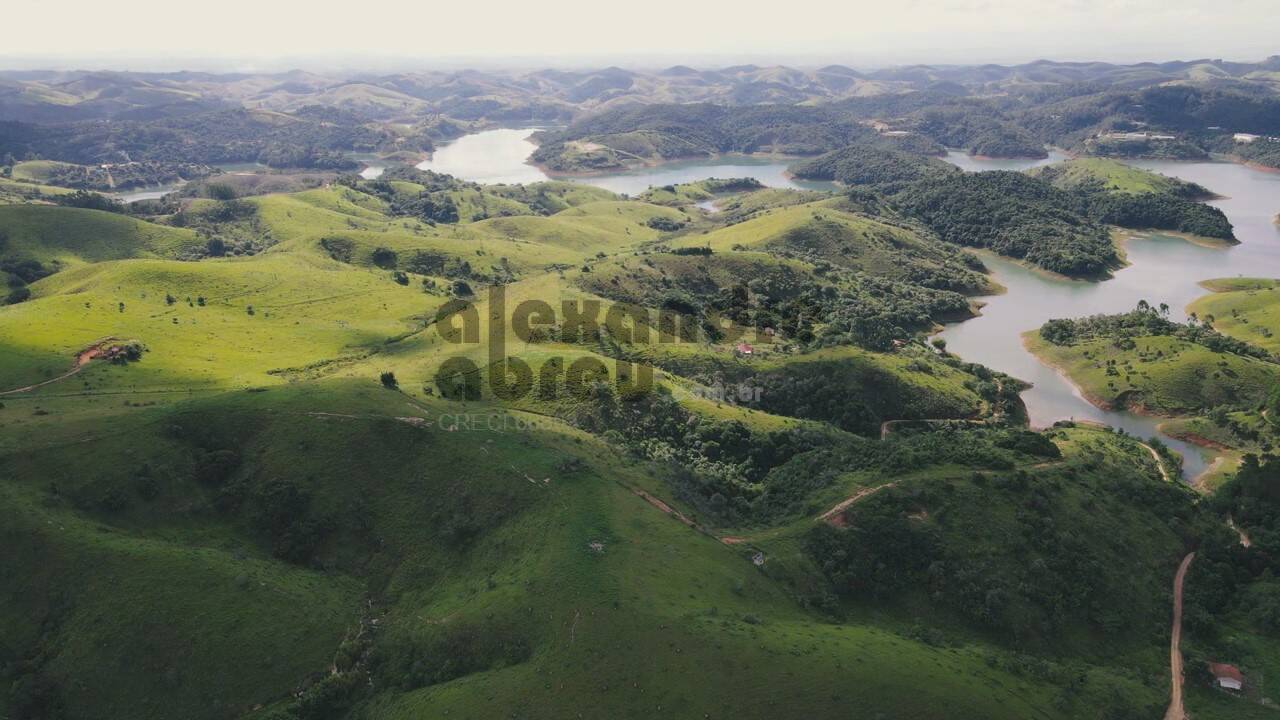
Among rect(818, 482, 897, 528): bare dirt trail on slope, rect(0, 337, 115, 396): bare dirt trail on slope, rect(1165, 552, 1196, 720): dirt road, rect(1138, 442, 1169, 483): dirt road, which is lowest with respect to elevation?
rect(1138, 442, 1169, 483): dirt road

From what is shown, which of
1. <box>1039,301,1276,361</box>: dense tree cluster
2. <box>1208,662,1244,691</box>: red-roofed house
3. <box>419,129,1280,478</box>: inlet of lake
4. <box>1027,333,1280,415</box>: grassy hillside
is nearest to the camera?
<box>1208,662,1244,691</box>: red-roofed house

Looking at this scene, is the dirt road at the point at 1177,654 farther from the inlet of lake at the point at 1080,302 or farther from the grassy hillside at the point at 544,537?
the inlet of lake at the point at 1080,302

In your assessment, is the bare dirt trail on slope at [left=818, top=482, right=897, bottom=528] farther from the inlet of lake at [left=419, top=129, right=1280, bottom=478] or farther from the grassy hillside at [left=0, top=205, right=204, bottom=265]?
the grassy hillside at [left=0, top=205, right=204, bottom=265]

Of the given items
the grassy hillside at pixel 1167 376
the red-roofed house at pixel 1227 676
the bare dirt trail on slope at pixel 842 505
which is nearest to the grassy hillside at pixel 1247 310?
the grassy hillside at pixel 1167 376

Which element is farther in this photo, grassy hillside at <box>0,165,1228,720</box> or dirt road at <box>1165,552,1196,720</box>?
dirt road at <box>1165,552,1196,720</box>

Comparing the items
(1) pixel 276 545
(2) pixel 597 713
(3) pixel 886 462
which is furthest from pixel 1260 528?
(1) pixel 276 545

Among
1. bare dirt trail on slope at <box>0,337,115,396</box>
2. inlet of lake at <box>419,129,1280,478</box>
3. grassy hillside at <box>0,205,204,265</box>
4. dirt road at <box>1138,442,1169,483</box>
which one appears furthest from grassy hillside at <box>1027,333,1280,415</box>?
grassy hillside at <box>0,205,204,265</box>

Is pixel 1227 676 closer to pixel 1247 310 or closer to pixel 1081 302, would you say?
pixel 1247 310

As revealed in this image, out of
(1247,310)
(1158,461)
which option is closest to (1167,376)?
(1158,461)
